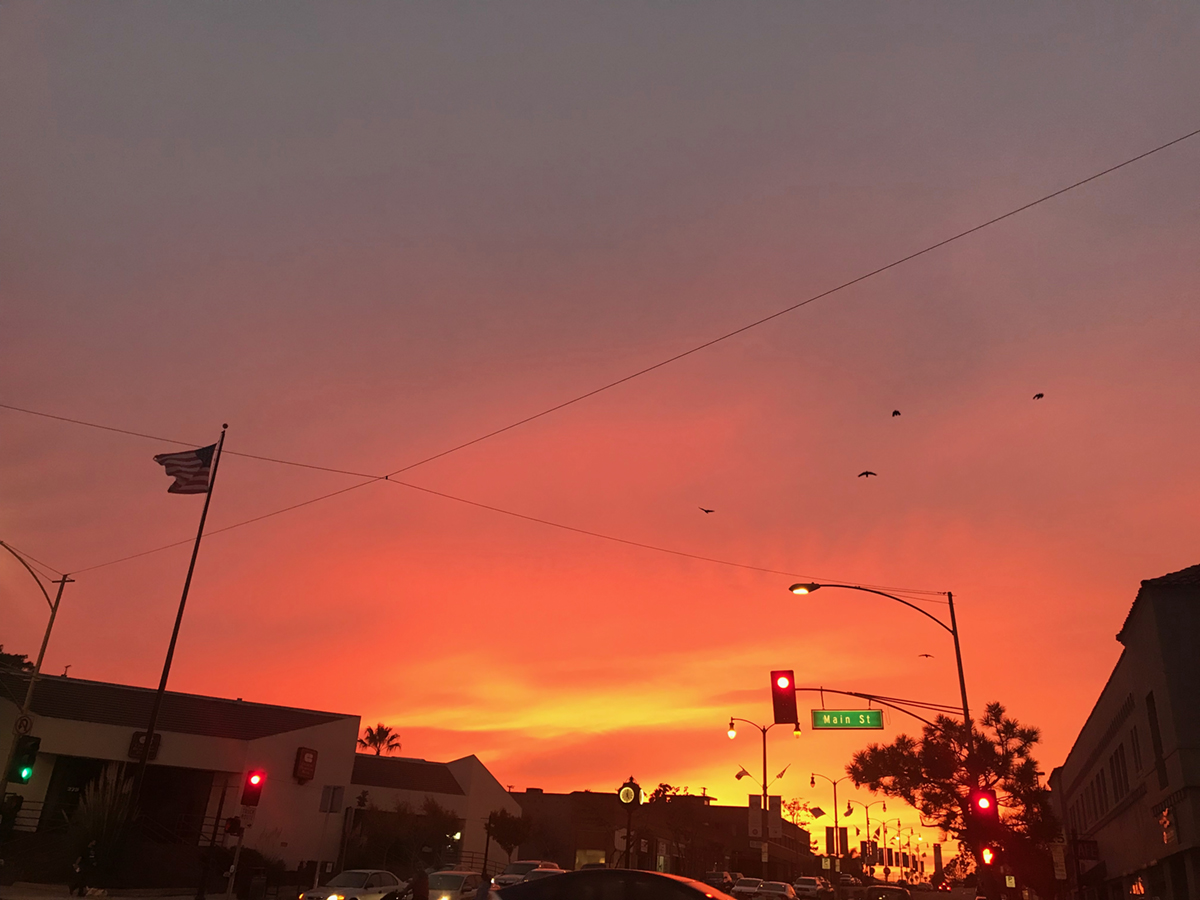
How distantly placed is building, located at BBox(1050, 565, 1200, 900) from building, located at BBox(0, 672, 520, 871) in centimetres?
3877

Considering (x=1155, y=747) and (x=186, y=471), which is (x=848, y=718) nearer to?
(x=1155, y=747)

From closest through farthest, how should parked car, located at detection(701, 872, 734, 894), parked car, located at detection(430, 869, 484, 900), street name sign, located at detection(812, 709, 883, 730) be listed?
1. parked car, located at detection(430, 869, 484, 900)
2. street name sign, located at detection(812, 709, 883, 730)
3. parked car, located at detection(701, 872, 734, 894)

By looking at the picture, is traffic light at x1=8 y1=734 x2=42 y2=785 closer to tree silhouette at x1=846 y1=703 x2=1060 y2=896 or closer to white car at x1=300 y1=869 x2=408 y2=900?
white car at x1=300 y1=869 x2=408 y2=900

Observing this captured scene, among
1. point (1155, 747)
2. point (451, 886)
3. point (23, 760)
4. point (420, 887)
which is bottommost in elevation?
point (451, 886)

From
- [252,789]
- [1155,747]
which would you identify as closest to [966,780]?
[1155,747]

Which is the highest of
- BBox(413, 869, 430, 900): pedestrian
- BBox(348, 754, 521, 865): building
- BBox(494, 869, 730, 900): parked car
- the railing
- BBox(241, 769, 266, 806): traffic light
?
BBox(348, 754, 521, 865): building

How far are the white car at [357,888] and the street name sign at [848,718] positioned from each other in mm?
17162

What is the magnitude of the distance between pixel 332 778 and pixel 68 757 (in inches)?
551

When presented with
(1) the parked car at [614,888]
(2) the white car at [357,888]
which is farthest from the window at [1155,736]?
(2) the white car at [357,888]

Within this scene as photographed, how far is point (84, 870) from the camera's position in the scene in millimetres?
32031

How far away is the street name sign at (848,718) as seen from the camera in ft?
115

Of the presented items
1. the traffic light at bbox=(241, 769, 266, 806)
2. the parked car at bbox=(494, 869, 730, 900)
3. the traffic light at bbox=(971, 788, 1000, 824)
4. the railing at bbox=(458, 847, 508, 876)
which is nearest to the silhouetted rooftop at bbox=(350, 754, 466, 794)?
the railing at bbox=(458, 847, 508, 876)

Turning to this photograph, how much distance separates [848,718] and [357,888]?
765 inches

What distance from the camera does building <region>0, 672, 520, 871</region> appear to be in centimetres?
4381
